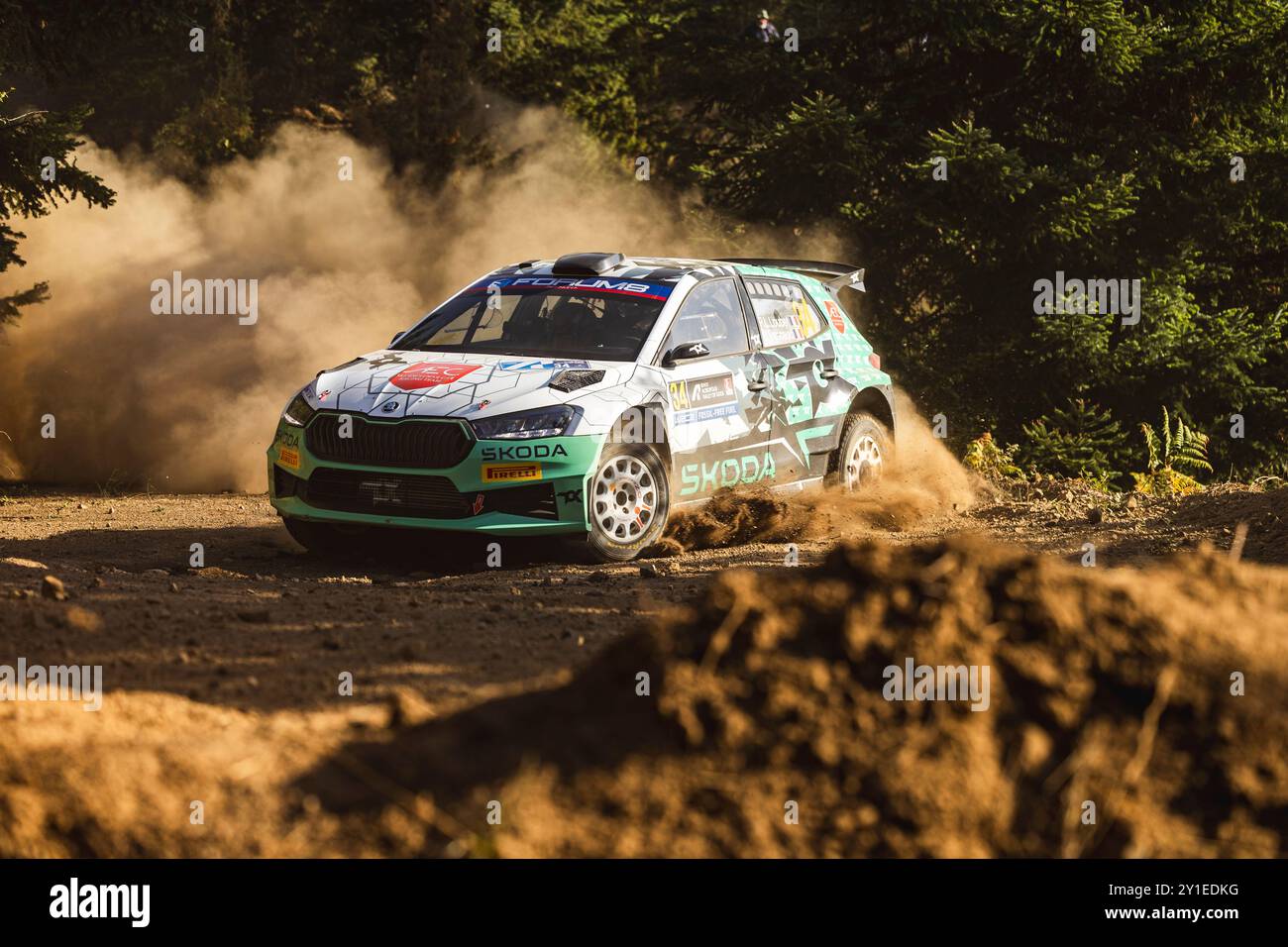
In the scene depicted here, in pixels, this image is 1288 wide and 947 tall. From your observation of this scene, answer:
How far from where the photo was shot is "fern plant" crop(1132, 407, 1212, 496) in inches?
577

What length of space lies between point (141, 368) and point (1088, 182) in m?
9.66

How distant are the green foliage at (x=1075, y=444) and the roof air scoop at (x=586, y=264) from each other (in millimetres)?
6966

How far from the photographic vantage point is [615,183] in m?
20.7

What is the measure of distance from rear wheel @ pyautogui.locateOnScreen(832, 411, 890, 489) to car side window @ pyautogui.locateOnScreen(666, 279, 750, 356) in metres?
1.26

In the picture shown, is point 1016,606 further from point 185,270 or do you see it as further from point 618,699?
point 185,270

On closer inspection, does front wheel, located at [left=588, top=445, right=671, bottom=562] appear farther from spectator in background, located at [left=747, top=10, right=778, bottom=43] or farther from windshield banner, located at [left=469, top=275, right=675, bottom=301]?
spectator in background, located at [left=747, top=10, right=778, bottom=43]

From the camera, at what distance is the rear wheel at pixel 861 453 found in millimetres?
10930

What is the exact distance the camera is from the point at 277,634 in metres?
6.44

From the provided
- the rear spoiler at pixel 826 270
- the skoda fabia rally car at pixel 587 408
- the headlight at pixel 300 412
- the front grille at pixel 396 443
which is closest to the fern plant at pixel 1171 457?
the rear spoiler at pixel 826 270

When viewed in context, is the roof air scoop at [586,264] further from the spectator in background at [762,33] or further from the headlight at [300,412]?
the spectator in background at [762,33]

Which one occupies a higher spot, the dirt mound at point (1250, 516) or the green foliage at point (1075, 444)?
the green foliage at point (1075, 444)

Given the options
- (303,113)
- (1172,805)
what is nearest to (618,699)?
(1172,805)

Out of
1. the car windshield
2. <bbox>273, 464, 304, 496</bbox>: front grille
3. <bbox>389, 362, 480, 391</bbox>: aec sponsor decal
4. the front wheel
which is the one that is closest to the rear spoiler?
the car windshield

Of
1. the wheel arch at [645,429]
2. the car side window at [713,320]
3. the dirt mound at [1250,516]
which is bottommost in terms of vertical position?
the dirt mound at [1250,516]
